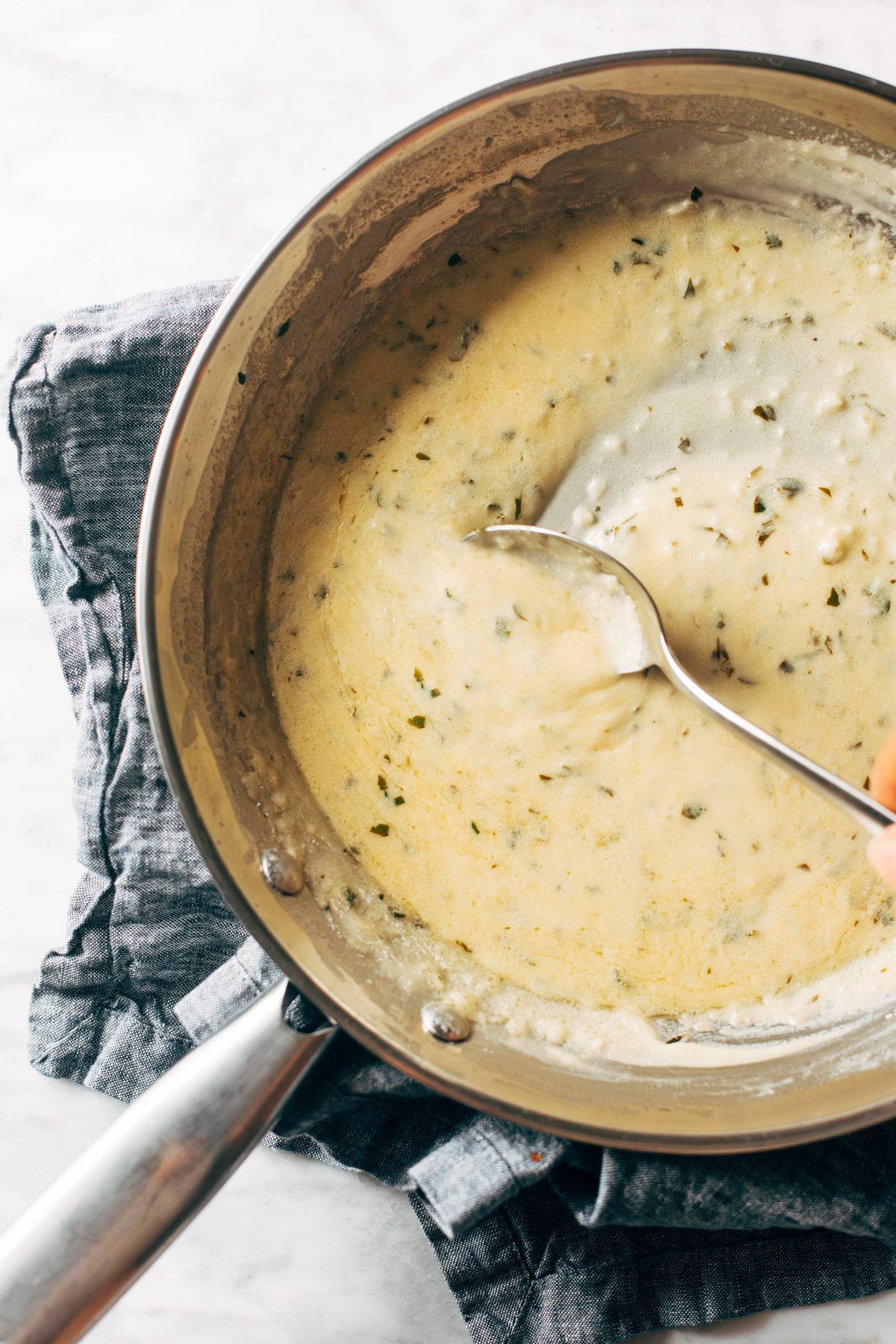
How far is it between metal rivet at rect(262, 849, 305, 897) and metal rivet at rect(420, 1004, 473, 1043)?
8.2 inches

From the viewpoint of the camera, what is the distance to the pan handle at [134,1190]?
1.02 meters

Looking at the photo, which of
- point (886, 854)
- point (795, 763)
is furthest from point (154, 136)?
point (886, 854)

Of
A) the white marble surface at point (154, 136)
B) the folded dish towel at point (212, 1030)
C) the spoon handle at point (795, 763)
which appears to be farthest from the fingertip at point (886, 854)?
the white marble surface at point (154, 136)

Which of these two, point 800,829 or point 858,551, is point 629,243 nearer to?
point 858,551

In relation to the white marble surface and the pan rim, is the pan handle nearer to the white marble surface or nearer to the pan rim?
the pan rim

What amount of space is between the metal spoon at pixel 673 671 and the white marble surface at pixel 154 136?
1.83ft

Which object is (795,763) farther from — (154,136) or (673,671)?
(154,136)

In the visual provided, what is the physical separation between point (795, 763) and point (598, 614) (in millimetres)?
314

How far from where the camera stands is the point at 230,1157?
1055mm

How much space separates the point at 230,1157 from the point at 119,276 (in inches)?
44.6

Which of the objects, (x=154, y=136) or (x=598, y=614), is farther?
(x=154, y=136)

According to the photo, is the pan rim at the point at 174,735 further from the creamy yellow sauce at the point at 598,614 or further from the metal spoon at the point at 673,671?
the metal spoon at the point at 673,671

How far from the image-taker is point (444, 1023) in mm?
1213

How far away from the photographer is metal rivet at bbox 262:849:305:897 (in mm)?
1220
